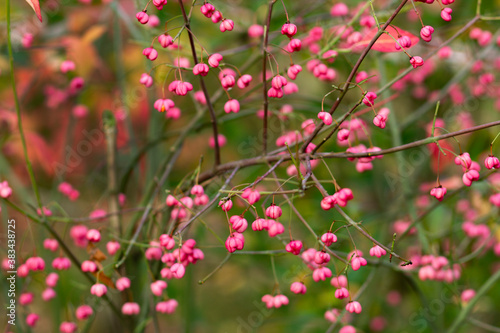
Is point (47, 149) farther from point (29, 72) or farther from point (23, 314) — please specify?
point (23, 314)

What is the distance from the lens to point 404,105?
3.15 metres

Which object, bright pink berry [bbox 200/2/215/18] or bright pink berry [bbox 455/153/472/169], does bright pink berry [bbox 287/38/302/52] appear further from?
bright pink berry [bbox 455/153/472/169]

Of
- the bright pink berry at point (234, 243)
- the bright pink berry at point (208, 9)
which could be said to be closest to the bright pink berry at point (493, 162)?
the bright pink berry at point (234, 243)

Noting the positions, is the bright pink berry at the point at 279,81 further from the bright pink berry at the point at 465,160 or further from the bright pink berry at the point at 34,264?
the bright pink berry at the point at 34,264

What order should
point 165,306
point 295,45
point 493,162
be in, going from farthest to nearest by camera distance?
point 165,306
point 295,45
point 493,162

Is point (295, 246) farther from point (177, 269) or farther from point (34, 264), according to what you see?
point (34, 264)

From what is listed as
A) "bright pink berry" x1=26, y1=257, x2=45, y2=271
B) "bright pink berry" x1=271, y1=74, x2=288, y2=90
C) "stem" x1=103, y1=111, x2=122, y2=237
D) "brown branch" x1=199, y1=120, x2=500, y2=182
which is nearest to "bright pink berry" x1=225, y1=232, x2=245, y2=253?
"brown branch" x1=199, y1=120, x2=500, y2=182

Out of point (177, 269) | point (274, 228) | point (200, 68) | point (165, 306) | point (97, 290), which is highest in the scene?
point (200, 68)

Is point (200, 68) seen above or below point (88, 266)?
above

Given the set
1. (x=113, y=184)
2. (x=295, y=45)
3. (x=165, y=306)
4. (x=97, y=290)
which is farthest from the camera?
(x=113, y=184)

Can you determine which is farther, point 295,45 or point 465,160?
point 295,45

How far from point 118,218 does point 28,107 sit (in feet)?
4.01

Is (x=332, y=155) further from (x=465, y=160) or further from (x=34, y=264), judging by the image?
(x=34, y=264)

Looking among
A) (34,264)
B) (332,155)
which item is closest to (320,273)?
(332,155)
